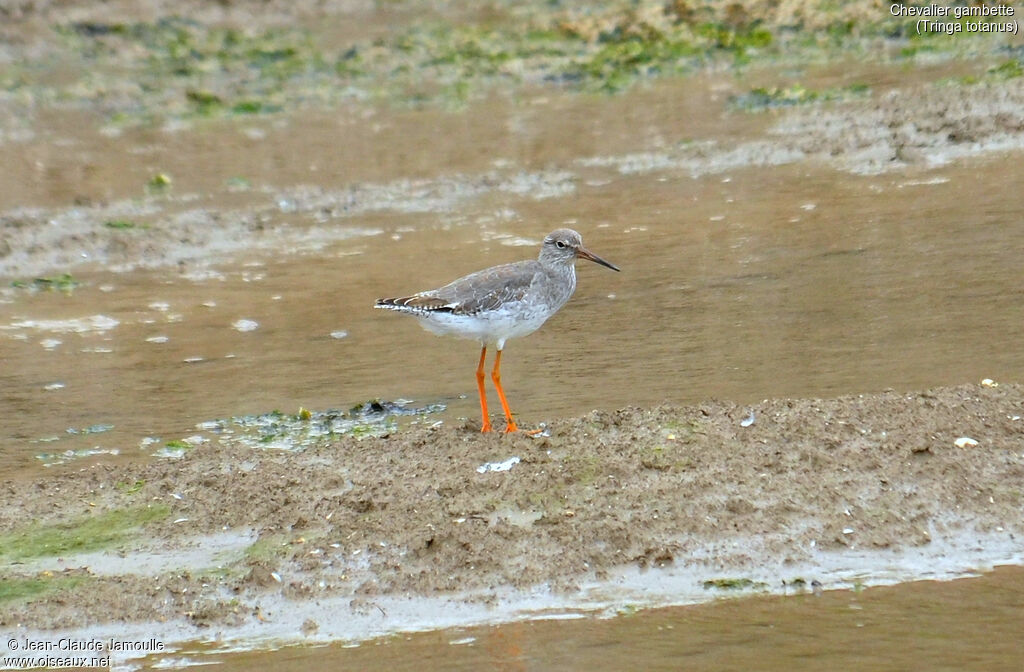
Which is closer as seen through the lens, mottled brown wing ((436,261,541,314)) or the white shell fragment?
the white shell fragment

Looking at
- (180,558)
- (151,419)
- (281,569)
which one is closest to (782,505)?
(281,569)

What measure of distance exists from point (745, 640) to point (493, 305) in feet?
8.12

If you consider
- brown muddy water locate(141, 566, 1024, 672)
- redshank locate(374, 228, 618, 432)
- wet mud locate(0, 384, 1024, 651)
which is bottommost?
brown muddy water locate(141, 566, 1024, 672)

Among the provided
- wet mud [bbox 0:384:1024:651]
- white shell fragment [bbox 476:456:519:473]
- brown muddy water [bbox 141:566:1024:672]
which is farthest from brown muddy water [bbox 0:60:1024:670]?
white shell fragment [bbox 476:456:519:473]

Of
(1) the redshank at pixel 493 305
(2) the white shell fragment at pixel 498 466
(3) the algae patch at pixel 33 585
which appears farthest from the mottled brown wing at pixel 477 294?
(3) the algae patch at pixel 33 585

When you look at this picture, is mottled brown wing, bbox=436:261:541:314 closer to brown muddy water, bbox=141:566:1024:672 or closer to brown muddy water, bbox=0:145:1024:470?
brown muddy water, bbox=0:145:1024:470

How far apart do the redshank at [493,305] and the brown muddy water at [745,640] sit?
1.71 metres

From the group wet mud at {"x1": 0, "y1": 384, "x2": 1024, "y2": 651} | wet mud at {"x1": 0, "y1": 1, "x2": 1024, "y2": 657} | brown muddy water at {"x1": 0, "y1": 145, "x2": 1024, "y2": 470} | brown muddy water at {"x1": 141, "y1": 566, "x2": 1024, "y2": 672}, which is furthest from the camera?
brown muddy water at {"x1": 0, "y1": 145, "x2": 1024, "y2": 470}

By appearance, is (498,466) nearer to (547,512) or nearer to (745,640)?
(547,512)

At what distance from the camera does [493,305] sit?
672 cm

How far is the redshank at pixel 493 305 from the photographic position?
6.71m

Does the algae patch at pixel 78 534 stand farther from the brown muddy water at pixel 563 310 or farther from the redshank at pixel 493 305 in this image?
the redshank at pixel 493 305

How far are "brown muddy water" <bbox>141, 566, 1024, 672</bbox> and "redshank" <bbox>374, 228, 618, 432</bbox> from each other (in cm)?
171

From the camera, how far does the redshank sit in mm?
6715
